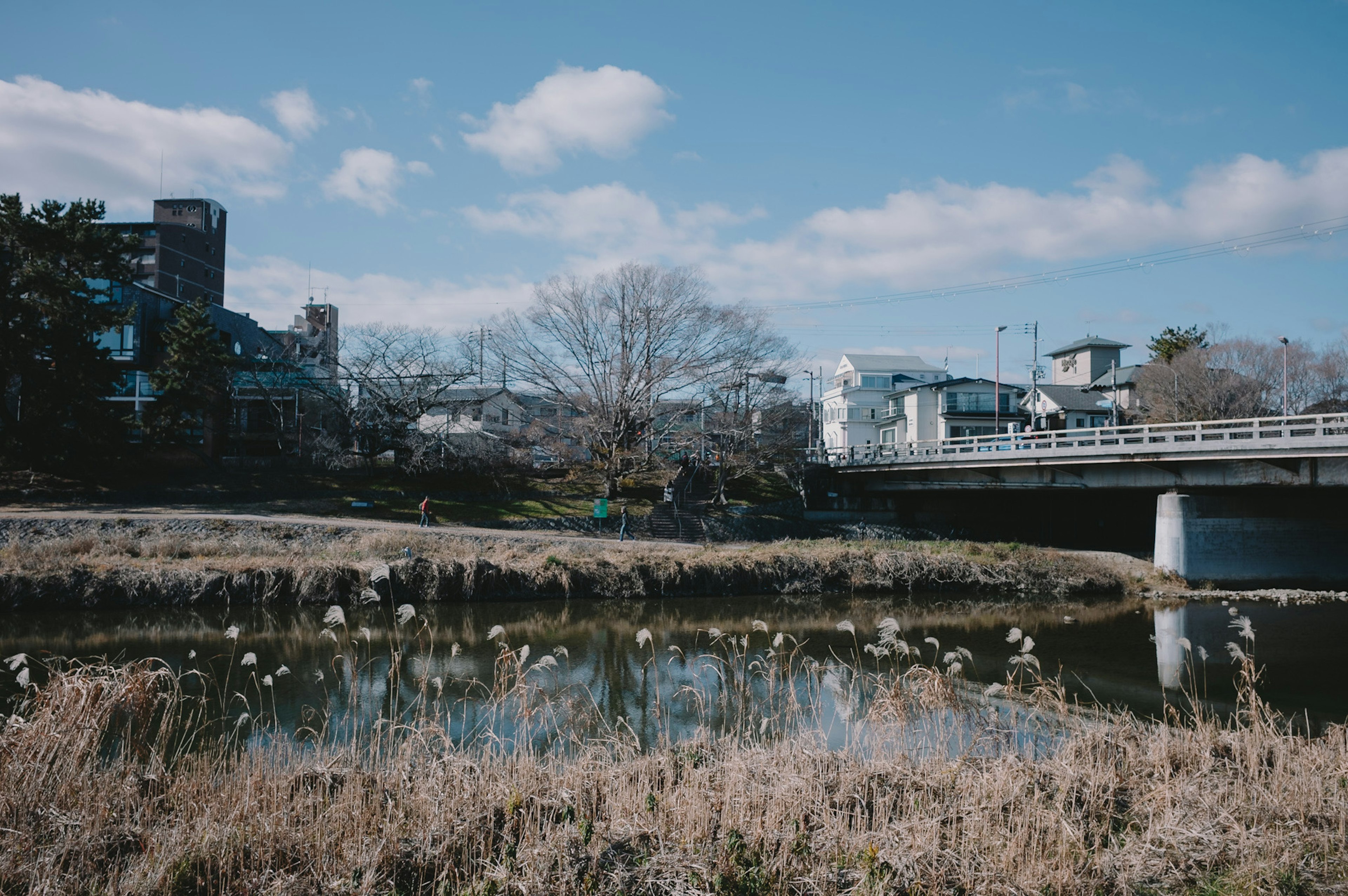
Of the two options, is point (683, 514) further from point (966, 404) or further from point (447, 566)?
point (966, 404)

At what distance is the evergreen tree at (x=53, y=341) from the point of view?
123 ft

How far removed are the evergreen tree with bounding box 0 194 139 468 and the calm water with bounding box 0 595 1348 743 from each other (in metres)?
18.8

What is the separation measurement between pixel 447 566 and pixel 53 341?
25.5m

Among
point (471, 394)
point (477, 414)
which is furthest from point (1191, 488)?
point (471, 394)

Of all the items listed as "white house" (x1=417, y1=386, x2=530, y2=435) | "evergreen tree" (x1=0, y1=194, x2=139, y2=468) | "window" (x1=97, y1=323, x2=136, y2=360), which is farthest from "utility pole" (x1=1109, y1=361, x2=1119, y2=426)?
"window" (x1=97, y1=323, x2=136, y2=360)

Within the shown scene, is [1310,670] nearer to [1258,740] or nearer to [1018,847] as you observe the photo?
[1258,740]

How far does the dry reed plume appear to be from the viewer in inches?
251

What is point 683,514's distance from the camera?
44938 mm

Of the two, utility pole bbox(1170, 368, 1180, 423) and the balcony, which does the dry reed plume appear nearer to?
utility pole bbox(1170, 368, 1180, 423)

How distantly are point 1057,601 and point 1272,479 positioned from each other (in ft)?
29.1

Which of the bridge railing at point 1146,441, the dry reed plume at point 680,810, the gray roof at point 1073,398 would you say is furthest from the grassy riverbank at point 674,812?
the gray roof at point 1073,398

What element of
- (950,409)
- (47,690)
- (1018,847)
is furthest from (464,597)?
(950,409)

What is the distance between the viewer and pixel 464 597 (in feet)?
90.9

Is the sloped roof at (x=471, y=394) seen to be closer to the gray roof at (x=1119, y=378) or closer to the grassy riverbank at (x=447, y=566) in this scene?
the grassy riverbank at (x=447, y=566)
